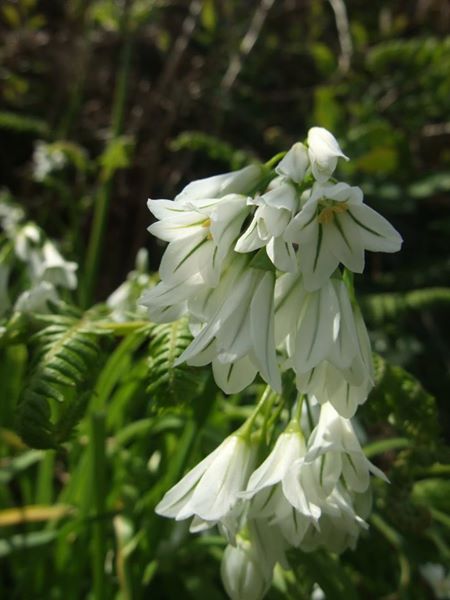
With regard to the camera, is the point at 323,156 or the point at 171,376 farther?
the point at 171,376

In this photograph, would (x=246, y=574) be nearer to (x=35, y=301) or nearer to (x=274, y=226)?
(x=274, y=226)

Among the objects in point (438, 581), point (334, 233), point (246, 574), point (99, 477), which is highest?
point (334, 233)

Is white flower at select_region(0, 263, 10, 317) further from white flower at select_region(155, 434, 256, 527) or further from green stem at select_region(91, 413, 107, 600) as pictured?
white flower at select_region(155, 434, 256, 527)

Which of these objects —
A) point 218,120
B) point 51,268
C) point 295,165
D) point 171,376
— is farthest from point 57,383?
point 218,120

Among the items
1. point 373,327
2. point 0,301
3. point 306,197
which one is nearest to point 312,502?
point 306,197

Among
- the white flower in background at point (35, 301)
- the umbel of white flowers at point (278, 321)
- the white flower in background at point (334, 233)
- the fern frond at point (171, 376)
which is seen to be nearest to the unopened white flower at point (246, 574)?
the umbel of white flowers at point (278, 321)

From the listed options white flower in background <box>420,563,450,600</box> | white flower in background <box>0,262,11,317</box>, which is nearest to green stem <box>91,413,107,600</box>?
white flower in background <box>0,262,11,317</box>
